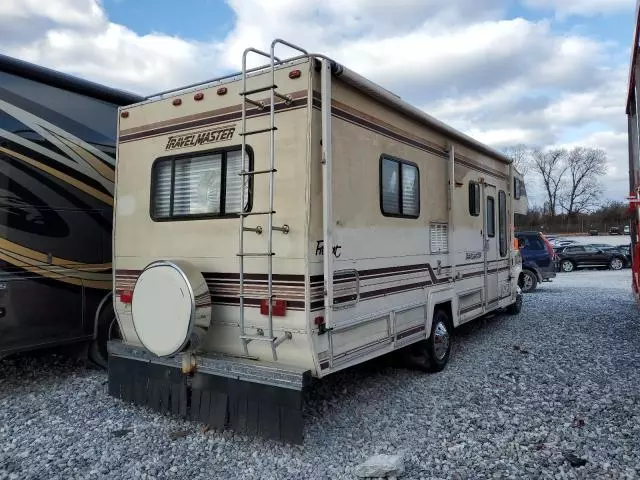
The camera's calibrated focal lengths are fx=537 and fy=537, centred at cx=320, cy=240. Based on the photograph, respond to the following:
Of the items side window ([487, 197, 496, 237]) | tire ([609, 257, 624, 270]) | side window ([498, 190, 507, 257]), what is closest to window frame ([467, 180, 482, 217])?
side window ([487, 197, 496, 237])

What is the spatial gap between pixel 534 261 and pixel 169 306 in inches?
449

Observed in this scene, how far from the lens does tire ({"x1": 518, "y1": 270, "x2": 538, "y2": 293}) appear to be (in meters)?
13.4

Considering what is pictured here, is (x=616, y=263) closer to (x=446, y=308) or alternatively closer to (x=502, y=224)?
(x=502, y=224)

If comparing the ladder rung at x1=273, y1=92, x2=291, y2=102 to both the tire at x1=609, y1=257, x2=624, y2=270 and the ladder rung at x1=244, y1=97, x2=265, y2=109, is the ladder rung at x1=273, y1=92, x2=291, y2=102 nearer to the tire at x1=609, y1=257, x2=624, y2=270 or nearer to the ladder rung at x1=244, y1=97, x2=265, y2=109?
the ladder rung at x1=244, y1=97, x2=265, y2=109

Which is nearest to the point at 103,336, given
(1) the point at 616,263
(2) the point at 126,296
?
(2) the point at 126,296

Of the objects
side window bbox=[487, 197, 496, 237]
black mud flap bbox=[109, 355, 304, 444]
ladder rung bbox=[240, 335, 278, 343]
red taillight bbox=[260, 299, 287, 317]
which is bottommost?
black mud flap bbox=[109, 355, 304, 444]

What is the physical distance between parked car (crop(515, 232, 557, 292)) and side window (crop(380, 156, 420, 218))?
29.0ft

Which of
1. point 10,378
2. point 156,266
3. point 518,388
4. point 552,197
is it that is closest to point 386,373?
point 518,388

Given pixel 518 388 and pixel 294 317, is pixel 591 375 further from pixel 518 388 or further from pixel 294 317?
pixel 294 317

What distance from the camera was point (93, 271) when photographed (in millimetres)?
5836

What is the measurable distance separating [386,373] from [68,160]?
→ 4094mm

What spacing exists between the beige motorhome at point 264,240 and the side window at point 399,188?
2 centimetres

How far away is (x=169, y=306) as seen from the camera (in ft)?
13.3

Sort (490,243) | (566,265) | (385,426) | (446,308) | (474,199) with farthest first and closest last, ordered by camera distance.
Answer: (566,265)
(490,243)
(474,199)
(446,308)
(385,426)
